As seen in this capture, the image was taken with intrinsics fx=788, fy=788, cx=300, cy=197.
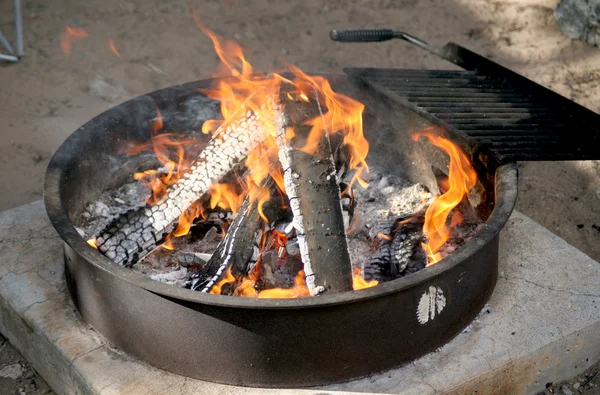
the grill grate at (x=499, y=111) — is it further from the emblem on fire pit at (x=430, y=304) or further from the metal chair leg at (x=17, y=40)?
the metal chair leg at (x=17, y=40)

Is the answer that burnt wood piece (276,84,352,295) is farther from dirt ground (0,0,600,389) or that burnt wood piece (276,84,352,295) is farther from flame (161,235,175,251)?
dirt ground (0,0,600,389)

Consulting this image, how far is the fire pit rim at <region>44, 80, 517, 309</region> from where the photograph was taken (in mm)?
2350

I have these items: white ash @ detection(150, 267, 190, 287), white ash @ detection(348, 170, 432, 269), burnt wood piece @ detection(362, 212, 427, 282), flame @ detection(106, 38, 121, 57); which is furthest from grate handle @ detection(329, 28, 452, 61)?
flame @ detection(106, 38, 121, 57)

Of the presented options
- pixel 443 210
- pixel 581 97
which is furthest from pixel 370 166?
pixel 581 97

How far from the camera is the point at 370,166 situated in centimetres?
368

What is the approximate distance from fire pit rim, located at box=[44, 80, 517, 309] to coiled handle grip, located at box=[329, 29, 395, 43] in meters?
1.08

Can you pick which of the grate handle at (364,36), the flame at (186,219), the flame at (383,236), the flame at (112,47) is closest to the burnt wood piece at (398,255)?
the flame at (383,236)

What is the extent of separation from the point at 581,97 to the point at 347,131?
2298mm

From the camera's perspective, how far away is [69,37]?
5426 mm

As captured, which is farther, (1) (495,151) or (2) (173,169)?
(2) (173,169)

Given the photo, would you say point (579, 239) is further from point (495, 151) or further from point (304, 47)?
point (304, 47)

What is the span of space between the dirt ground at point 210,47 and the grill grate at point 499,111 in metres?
1.20

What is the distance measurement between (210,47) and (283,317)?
11.2ft

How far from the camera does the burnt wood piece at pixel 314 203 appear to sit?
8.76ft
